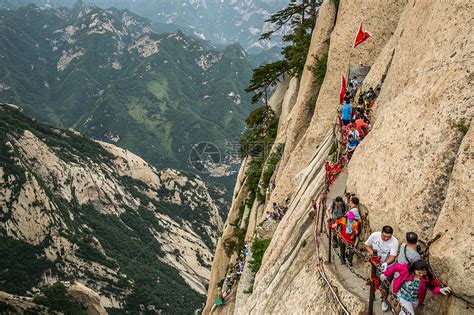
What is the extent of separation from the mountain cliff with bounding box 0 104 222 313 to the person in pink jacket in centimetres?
11405

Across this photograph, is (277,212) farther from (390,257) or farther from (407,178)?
(390,257)

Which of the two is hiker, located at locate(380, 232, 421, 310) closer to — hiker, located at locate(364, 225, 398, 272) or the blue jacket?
hiker, located at locate(364, 225, 398, 272)

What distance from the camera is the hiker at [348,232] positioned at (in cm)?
1249

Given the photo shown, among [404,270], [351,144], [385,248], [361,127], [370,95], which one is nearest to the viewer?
[404,270]

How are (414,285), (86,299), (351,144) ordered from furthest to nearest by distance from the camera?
1. (86,299)
2. (351,144)
3. (414,285)

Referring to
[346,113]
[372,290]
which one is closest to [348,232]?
[372,290]

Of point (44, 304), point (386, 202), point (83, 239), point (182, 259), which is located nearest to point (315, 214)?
point (386, 202)

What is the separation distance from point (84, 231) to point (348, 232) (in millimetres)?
142947

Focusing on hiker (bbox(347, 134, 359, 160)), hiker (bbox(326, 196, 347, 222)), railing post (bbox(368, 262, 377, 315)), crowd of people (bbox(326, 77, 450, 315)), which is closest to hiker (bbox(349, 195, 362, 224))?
crowd of people (bbox(326, 77, 450, 315))

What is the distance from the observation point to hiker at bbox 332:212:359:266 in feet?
41.0

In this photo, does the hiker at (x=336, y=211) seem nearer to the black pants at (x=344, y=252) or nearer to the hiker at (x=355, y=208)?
the hiker at (x=355, y=208)

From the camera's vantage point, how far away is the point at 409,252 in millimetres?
9633

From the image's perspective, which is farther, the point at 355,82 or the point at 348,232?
the point at 355,82

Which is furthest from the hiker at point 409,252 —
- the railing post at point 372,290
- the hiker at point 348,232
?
the hiker at point 348,232
